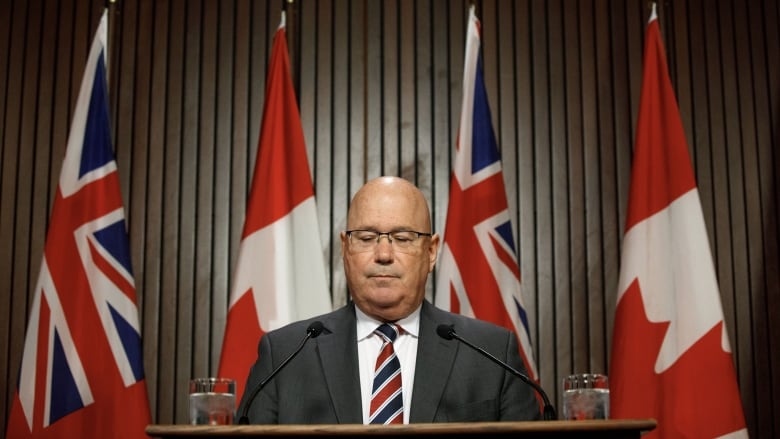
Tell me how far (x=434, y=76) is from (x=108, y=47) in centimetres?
164

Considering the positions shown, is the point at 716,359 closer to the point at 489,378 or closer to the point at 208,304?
the point at 489,378

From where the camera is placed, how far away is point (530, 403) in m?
2.69

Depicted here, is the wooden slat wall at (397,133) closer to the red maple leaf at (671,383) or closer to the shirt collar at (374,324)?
the red maple leaf at (671,383)

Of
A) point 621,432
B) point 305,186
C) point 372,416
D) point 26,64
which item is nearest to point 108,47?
point 26,64

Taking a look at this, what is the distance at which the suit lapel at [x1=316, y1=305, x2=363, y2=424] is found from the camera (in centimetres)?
256

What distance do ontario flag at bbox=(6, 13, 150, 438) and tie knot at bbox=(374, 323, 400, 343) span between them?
1587 mm

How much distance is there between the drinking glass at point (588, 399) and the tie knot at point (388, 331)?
80 centimetres

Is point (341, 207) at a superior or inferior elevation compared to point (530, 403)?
superior

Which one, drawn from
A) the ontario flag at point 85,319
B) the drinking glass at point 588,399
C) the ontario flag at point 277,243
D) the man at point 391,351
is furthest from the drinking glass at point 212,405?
the ontario flag at point 85,319

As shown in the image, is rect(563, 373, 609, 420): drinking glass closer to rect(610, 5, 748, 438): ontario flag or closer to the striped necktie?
the striped necktie

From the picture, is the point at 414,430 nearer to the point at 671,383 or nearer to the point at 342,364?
the point at 342,364

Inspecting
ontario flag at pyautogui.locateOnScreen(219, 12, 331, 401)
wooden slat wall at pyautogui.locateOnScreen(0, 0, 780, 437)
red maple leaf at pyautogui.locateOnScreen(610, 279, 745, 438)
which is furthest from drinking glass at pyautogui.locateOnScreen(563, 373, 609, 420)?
wooden slat wall at pyautogui.locateOnScreen(0, 0, 780, 437)

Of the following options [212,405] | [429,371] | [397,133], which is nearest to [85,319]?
[397,133]

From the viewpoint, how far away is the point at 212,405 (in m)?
2.03
